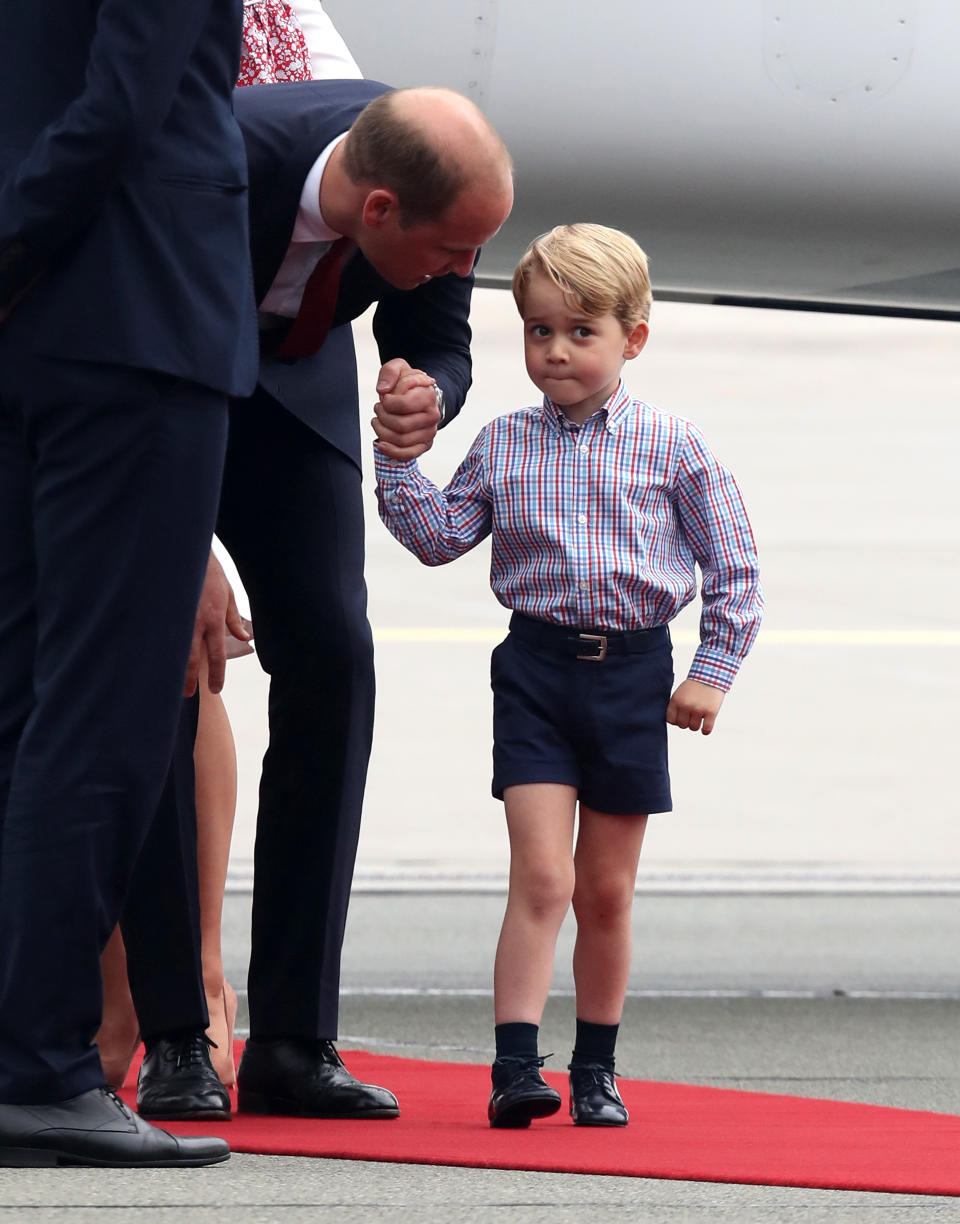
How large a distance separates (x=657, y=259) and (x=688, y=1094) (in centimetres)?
125

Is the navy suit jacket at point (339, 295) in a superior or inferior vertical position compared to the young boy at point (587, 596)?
superior

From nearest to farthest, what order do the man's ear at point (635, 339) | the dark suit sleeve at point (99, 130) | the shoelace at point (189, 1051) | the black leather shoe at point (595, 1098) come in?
the dark suit sleeve at point (99, 130)
the shoelace at point (189, 1051)
the black leather shoe at point (595, 1098)
the man's ear at point (635, 339)

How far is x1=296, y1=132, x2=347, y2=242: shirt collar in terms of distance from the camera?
1728 mm

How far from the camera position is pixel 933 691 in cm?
1159

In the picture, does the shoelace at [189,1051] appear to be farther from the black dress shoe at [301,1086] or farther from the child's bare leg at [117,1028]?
the child's bare leg at [117,1028]

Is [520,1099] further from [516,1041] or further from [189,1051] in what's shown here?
[189,1051]

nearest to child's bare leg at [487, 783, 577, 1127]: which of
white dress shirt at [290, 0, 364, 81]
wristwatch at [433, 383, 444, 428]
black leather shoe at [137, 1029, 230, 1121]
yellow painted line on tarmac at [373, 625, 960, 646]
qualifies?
black leather shoe at [137, 1029, 230, 1121]

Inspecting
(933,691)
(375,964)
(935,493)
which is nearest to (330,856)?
(375,964)

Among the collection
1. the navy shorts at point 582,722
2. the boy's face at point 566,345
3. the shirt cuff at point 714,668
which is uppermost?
the boy's face at point 566,345

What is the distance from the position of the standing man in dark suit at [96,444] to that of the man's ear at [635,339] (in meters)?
0.63

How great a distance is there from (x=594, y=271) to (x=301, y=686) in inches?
20.4

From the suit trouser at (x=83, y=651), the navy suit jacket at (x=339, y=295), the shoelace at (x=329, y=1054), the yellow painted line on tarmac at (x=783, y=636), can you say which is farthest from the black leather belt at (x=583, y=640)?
the yellow painted line on tarmac at (x=783, y=636)

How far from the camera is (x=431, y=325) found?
2.03 meters

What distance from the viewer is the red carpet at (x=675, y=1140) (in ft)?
5.12
